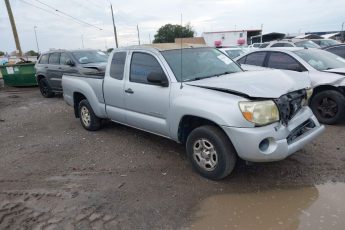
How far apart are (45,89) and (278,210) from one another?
36.2ft

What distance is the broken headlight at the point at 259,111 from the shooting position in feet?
12.3

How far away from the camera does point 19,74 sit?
589 inches

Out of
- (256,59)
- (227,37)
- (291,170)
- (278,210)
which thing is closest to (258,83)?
(291,170)

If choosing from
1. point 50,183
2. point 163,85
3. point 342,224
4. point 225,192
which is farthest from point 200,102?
point 50,183

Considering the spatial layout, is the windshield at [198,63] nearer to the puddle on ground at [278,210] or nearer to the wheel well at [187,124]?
the wheel well at [187,124]

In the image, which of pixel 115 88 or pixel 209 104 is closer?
pixel 209 104

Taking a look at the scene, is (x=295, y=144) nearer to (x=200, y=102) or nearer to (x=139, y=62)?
(x=200, y=102)

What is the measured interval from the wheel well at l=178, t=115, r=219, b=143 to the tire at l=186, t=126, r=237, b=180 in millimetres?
182

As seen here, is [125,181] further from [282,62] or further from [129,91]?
[282,62]

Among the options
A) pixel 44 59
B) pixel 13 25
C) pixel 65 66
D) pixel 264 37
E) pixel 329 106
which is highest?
pixel 13 25

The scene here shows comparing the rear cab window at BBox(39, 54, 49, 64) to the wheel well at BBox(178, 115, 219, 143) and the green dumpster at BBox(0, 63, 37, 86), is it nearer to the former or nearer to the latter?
the green dumpster at BBox(0, 63, 37, 86)

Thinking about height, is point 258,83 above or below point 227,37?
above

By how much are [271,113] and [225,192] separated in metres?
1.11

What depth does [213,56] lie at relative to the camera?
5348 mm
